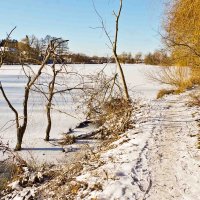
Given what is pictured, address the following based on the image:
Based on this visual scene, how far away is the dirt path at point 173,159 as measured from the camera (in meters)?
5.34

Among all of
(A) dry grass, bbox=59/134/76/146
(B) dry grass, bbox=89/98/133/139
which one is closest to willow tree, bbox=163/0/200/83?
(B) dry grass, bbox=89/98/133/139

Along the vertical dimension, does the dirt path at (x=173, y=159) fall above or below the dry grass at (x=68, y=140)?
above

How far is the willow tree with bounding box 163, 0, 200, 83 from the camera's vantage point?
9.16 m

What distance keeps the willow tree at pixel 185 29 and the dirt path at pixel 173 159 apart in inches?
96.6

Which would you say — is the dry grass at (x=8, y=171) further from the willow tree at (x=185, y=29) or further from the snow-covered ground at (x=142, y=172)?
the willow tree at (x=185, y=29)

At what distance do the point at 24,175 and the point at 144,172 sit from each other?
2969 mm

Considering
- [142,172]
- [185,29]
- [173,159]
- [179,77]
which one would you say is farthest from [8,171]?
[179,77]

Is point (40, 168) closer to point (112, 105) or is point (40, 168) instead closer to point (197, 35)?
point (197, 35)

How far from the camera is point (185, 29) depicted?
10.7 m

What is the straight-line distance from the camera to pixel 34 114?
1902cm

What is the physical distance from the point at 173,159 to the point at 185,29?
17.9ft

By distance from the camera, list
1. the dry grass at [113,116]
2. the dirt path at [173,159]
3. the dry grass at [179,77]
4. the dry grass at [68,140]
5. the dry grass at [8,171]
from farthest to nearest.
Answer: the dry grass at [179,77] → the dry grass at [68,140] → the dry grass at [113,116] → the dry grass at [8,171] → the dirt path at [173,159]

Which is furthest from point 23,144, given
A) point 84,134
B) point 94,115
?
Answer: point 94,115

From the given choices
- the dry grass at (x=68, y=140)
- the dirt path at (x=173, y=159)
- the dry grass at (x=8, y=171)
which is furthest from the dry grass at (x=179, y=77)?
the dry grass at (x=8, y=171)
